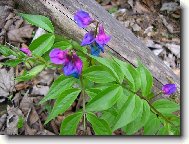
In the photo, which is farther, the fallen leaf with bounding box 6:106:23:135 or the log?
the fallen leaf with bounding box 6:106:23:135

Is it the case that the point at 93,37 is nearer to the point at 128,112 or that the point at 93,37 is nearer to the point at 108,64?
the point at 108,64

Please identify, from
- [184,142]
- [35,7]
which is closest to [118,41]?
[35,7]

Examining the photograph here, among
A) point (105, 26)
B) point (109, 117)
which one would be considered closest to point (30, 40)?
point (105, 26)

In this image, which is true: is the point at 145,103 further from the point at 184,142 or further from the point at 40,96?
the point at 40,96

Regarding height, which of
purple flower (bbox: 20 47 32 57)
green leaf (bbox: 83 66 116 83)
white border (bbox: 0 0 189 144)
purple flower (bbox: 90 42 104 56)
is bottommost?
white border (bbox: 0 0 189 144)

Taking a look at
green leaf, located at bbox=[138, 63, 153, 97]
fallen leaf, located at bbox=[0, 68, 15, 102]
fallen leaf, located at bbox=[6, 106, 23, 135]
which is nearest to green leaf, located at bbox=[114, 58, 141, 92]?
green leaf, located at bbox=[138, 63, 153, 97]

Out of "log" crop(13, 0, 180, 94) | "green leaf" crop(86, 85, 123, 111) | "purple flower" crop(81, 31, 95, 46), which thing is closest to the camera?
"green leaf" crop(86, 85, 123, 111)

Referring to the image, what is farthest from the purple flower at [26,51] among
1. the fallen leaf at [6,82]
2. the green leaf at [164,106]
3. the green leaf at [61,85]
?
the fallen leaf at [6,82]

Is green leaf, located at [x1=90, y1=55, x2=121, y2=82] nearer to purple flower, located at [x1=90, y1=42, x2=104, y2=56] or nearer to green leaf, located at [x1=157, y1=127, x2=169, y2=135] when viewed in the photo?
purple flower, located at [x1=90, y1=42, x2=104, y2=56]
